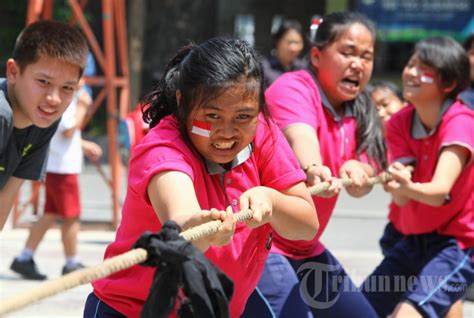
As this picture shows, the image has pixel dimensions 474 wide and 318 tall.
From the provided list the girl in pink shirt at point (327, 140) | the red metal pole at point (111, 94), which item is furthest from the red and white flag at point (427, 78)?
the red metal pole at point (111, 94)

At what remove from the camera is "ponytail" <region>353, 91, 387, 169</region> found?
4203mm

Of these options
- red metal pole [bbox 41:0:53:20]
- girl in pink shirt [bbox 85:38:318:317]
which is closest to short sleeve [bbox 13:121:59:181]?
girl in pink shirt [bbox 85:38:318:317]

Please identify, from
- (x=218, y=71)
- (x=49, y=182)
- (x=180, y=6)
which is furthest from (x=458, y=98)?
(x=180, y=6)

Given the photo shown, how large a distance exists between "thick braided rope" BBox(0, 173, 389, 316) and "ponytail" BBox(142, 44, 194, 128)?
519 mm

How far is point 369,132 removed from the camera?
4.20 metres

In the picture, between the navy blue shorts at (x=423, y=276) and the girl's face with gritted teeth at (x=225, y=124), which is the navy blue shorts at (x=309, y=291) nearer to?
the navy blue shorts at (x=423, y=276)

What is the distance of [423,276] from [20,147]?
5.89 feet

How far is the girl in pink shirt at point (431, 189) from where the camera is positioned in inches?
172

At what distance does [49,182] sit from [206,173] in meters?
4.23

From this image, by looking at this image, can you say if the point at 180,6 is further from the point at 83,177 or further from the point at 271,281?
the point at 271,281

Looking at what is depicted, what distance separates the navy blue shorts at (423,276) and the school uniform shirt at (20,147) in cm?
157

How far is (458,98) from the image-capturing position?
471 cm

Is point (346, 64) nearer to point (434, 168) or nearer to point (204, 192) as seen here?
point (434, 168)

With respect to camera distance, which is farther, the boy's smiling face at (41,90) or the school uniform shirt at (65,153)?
the school uniform shirt at (65,153)
